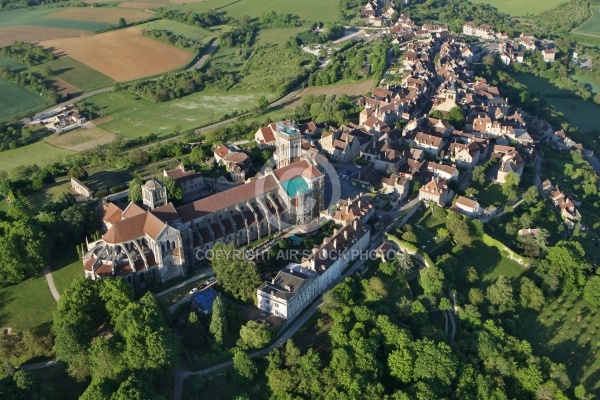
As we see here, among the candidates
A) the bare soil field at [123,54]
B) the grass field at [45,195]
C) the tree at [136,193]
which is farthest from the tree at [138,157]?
the bare soil field at [123,54]

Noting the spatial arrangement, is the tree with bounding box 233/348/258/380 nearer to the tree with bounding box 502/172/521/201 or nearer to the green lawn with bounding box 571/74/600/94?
the tree with bounding box 502/172/521/201

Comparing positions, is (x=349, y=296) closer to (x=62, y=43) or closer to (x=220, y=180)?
(x=220, y=180)

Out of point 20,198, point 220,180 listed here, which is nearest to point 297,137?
point 220,180

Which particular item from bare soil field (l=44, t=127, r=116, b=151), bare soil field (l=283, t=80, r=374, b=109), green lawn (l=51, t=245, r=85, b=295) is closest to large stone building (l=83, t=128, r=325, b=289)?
green lawn (l=51, t=245, r=85, b=295)

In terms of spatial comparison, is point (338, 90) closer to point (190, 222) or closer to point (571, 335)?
point (190, 222)

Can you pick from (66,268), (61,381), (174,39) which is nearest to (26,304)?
(66,268)

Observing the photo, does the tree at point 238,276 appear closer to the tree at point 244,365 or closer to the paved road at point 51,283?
the tree at point 244,365
